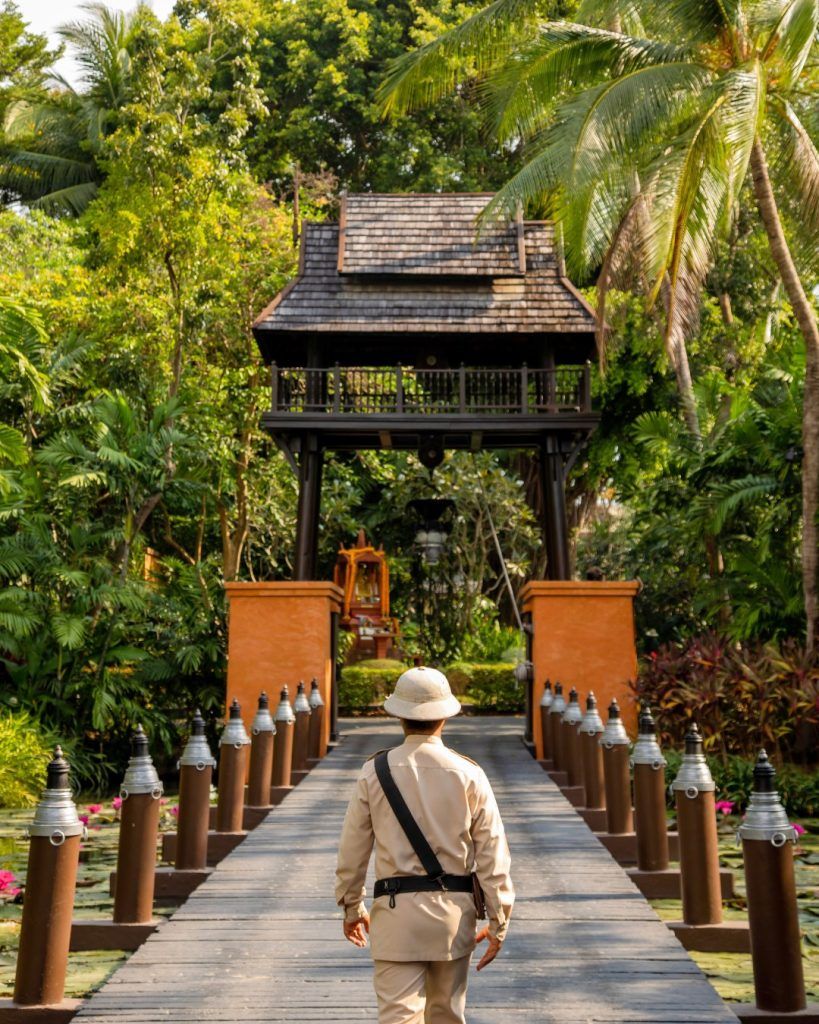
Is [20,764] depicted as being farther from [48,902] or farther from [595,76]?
[595,76]

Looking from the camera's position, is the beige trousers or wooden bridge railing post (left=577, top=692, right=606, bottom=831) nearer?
the beige trousers

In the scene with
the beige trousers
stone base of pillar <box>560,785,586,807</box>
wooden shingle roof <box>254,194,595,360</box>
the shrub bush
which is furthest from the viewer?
the shrub bush

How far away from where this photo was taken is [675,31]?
15.7 metres

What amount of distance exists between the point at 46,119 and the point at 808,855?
34.7m

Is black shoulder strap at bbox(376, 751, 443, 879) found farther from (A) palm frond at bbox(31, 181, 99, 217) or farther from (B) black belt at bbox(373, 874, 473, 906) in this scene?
(A) palm frond at bbox(31, 181, 99, 217)

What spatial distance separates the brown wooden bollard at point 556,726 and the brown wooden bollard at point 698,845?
588cm

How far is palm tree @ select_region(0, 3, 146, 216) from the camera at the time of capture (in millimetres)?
36719

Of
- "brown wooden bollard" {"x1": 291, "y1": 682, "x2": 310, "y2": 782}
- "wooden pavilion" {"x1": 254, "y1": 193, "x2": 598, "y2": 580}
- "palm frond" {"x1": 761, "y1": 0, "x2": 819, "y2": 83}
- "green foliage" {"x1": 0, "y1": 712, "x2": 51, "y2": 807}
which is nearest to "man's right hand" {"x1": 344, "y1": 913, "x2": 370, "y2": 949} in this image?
"brown wooden bollard" {"x1": 291, "y1": 682, "x2": 310, "y2": 782}

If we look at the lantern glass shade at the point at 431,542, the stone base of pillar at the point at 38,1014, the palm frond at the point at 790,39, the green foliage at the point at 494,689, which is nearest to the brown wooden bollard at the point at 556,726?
the lantern glass shade at the point at 431,542

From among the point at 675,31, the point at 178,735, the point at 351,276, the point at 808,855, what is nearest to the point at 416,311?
the point at 351,276

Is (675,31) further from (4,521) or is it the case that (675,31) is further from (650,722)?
(4,521)

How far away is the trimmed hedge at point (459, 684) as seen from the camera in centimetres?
2345

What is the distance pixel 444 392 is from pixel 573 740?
717 cm

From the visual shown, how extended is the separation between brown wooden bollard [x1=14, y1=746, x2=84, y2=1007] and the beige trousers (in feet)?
6.03
